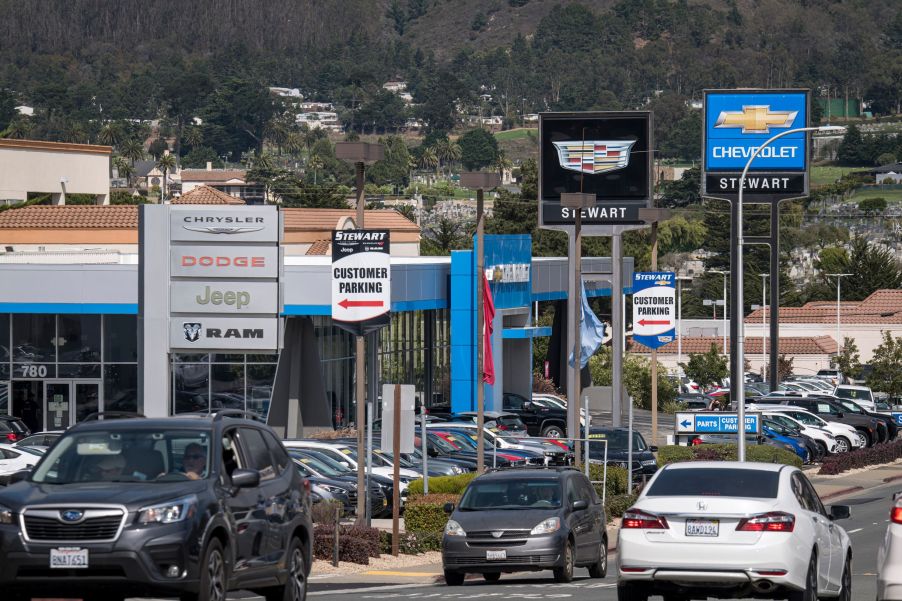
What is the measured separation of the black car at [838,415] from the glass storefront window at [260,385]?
57.5 ft

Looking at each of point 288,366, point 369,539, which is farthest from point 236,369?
point 369,539

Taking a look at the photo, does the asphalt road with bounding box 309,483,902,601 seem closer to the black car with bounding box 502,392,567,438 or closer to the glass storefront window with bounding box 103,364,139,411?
the black car with bounding box 502,392,567,438

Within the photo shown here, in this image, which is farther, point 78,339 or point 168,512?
point 78,339

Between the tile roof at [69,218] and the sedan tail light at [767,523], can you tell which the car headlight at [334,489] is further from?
the tile roof at [69,218]

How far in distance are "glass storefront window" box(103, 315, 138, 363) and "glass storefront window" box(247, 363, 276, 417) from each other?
348 cm

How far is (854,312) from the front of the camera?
356ft

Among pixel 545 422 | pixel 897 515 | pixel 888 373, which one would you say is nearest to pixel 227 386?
pixel 545 422

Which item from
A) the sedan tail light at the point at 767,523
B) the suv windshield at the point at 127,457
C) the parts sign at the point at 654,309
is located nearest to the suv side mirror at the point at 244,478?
the suv windshield at the point at 127,457

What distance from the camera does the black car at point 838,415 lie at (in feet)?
177

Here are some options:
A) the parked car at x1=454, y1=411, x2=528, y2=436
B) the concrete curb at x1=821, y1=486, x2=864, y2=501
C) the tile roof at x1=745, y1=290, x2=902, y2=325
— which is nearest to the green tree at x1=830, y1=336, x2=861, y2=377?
the tile roof at x1=745, y1=290, x2=902, y2=325

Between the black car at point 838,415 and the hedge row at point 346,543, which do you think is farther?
the black car at point 838,415

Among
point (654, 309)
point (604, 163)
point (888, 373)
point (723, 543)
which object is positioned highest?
point (604, 163)

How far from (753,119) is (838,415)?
432 inches

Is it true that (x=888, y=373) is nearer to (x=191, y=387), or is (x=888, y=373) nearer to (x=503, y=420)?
(x=503, y=420)
